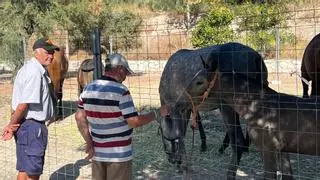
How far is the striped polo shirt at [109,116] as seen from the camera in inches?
163

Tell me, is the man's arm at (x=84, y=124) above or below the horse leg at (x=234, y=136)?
above

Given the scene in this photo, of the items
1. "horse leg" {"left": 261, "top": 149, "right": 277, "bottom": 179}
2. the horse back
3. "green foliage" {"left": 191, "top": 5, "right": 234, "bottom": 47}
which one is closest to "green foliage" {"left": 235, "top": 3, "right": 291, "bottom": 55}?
"green foliage" {"left": 191, "top": 5, "right": 234, "bottom": 47}

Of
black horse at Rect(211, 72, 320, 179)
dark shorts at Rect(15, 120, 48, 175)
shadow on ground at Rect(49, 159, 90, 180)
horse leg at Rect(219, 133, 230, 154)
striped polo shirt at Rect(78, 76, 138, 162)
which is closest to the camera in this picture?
striped polo shirt at Rect(78, 76, 138, 162)

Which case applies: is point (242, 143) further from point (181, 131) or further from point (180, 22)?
point (180, 22)

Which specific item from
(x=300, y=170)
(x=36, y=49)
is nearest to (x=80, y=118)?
(x=36, y=49)

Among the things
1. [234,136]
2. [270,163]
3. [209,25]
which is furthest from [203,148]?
[209,25]

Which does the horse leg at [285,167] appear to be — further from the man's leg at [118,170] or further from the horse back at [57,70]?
the horse back at [57,70]

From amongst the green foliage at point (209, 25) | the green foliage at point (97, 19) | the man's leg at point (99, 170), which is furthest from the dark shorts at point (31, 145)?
the green foliage at point (209, 25)

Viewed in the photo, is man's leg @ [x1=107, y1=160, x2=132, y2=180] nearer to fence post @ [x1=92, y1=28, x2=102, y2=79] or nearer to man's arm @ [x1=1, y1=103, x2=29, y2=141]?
man's arm @ [x1=1, y1=103, x2=29, y2=141]

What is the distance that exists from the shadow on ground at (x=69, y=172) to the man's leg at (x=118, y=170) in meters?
2.78

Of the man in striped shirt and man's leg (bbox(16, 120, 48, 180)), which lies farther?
man's leg (bbox(16, 120, 48, 180))

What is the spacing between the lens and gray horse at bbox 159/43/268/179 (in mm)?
5543

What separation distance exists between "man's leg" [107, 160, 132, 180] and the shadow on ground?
2777mm

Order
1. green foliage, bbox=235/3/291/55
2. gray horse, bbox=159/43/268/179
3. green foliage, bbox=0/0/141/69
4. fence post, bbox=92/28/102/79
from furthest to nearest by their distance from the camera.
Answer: green foliage, bbox=0/0/141/69, green foliage, bbox=235/3/291/55, gray horse, bbox=159/43/268/179, fence post, bbox=92/28/102/79
